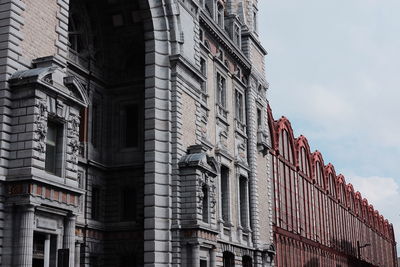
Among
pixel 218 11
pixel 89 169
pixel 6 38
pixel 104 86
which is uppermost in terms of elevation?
pixel 218 11

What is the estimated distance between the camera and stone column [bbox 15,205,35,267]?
2386 cm

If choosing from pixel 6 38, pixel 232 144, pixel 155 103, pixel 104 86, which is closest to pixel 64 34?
pixel 6 38

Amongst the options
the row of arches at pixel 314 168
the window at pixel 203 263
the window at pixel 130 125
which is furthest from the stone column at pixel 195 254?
the row of arches at pixel 314 168

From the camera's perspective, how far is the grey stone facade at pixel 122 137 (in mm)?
25328

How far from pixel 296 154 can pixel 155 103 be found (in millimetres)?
43627

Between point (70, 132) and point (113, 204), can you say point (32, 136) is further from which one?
point (113, 204)

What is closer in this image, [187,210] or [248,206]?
[187,210]

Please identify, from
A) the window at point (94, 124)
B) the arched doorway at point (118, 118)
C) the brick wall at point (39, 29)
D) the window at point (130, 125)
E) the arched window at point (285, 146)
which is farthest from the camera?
the arched window at point (285, 146)

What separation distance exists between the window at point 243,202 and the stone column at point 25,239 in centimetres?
2955

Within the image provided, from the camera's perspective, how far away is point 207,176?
1593 inches

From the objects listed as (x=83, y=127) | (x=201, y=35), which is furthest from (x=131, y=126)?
(x=201, y=35)

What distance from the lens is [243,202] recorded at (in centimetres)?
5238

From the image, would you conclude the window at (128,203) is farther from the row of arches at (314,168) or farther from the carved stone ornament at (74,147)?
the row of arches at (314,168)

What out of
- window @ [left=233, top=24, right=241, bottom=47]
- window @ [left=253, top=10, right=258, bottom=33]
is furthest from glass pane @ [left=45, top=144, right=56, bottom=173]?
window @ [left=253, top=10, right=258, bottom=33]
